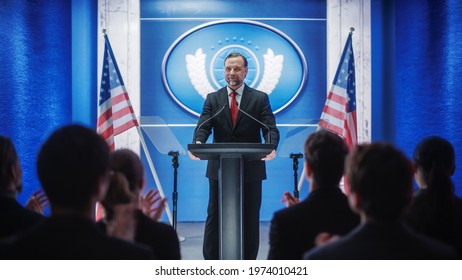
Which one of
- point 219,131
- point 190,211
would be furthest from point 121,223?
point 190,211

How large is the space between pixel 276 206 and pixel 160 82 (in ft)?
6.17

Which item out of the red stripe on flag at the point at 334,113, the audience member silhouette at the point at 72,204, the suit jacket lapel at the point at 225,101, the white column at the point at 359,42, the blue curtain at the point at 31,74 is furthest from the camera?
the white column at the point at 359,42

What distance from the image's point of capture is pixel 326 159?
153cm

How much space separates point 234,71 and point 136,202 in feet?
5.48

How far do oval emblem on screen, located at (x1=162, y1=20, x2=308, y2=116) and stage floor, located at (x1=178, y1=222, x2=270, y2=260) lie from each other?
1.25 metres

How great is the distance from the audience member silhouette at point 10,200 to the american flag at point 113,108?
2495mm

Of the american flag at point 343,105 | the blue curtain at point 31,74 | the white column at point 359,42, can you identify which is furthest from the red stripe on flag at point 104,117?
the white column at point 359,42

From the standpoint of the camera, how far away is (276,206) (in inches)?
203

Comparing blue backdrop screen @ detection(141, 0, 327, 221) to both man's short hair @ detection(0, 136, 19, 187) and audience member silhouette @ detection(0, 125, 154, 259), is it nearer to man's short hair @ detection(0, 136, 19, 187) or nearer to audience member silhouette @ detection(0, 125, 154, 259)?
man's short hair @ detection(0, 136, 19, 187)

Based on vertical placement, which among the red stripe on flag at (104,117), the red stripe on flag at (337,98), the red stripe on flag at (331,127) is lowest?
the red stripe on flag at (331,127)

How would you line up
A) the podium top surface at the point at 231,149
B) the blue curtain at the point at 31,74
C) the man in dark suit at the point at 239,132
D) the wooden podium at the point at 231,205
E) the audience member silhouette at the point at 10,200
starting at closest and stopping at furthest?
the audience member silhouette at the point at 10,200 < the podium top surface at the point at 231,149 < the wooden podium at the point at 231,205 < the man in dark suit at the point at 239,132 < the blue curtain at the point at 31,74

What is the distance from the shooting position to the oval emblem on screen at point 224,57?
5.11 metres

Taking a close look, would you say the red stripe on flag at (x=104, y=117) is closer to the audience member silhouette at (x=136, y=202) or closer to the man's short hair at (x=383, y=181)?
the audience member silhouette at (x=136, y=202)

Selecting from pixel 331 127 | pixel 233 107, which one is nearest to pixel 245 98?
pixel 233 107
